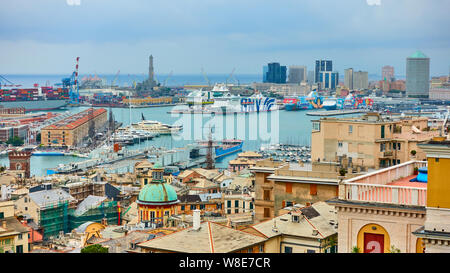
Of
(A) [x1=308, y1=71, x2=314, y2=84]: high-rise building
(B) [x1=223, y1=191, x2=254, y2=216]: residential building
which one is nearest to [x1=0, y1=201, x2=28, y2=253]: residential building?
(B) [x1=223, y1=191, x2=254, y2=216]: residential building

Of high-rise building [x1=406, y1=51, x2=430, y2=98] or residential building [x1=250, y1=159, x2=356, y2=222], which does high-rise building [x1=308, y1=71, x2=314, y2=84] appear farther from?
residential building [x1=250, y1=159, x2=356, y2=222]

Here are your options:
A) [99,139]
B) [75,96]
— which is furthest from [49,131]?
[75,96]

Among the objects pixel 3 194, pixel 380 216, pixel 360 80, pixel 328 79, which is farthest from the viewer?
pixel 328 79

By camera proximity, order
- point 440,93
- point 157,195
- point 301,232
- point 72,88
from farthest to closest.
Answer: point 72,88
point 440,93
point 157,195
point 301,232

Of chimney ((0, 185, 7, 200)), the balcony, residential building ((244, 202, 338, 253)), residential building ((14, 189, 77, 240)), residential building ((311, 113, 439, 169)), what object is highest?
the balcony

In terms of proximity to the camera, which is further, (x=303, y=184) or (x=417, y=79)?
(x=417, y=79)

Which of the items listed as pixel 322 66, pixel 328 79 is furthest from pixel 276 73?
pixel 328 79

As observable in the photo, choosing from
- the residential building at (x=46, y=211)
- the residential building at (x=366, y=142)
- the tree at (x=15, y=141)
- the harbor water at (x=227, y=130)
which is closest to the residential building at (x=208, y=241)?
the residential building at (x=366, y=142)

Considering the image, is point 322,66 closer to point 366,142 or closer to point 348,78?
point 348,78
